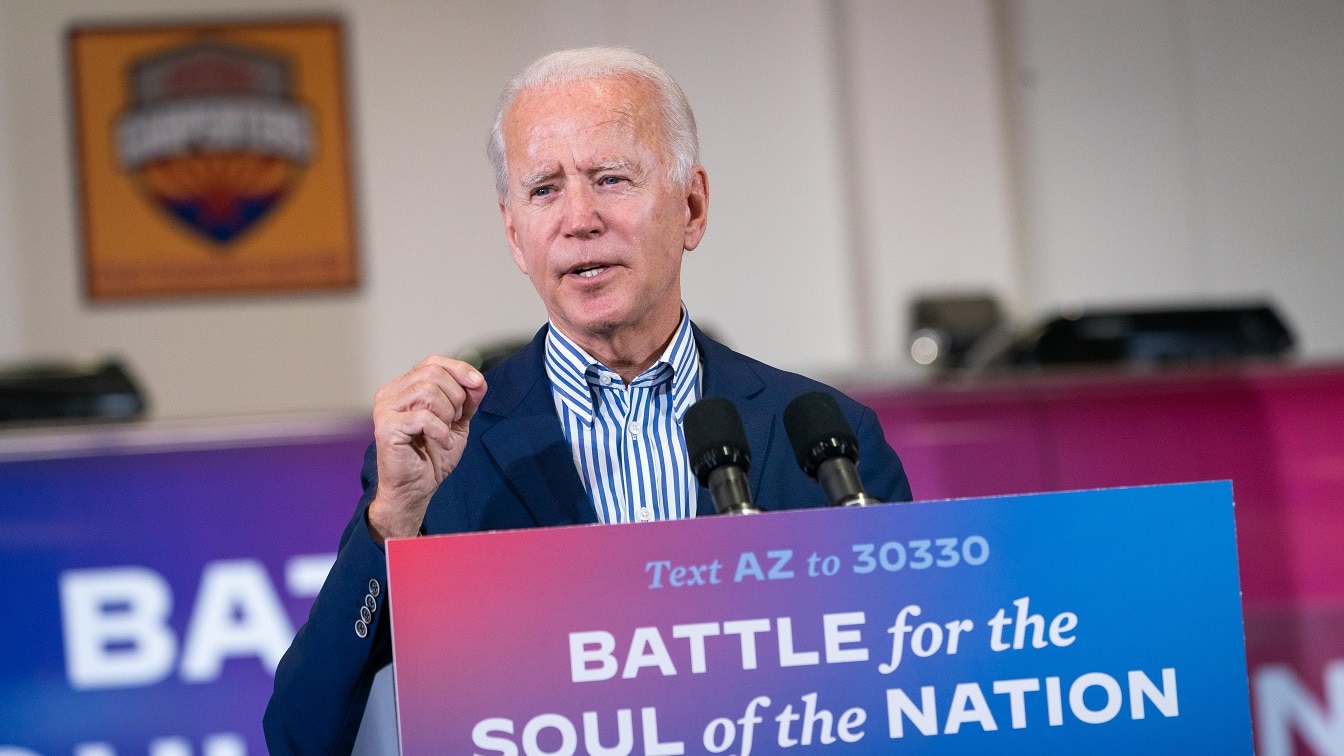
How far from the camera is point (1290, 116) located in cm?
579

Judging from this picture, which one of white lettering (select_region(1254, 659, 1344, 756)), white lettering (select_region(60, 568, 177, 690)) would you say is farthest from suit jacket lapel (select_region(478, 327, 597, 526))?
white lettering (select_region(1254, 659, 1344, 756))

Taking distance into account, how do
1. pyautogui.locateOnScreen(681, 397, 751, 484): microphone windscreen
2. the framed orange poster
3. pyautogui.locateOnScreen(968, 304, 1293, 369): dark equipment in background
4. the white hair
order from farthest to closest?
the framed orange poster, pyautogui.locateOnScreen(968, 304, 1293, 369): dark equipment in background, the white hair, pyautogui.locateOnScreen(681, 397, 751, 484): microphone windscreen

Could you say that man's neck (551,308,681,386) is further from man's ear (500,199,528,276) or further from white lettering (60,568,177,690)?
white lettering (60,568,177,690)

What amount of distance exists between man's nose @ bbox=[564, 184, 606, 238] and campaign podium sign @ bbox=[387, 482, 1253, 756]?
14.8 inches

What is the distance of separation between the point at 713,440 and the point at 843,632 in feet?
0.58

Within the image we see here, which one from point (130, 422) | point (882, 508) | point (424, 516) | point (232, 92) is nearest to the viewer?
point (882, 508)

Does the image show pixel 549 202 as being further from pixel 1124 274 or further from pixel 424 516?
pixel 1124 274

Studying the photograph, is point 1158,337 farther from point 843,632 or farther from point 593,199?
point 843,632

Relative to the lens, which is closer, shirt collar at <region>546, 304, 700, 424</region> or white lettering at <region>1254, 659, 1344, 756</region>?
shirt collar at <region>546, 304, 700, 424</region>

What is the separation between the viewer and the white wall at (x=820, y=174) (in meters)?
5.50

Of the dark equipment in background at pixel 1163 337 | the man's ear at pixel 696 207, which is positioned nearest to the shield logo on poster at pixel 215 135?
the dark equipment in background at pixel 1163 337

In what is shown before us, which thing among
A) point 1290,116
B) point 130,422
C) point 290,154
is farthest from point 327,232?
point 1290,116

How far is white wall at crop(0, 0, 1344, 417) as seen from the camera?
18.0 feet

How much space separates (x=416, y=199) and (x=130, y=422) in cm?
297
